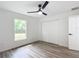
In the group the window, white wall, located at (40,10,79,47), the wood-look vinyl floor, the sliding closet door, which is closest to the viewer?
the wood-look vinyl floor

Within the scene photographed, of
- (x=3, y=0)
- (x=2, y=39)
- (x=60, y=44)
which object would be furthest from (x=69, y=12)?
(x=2, y=39)

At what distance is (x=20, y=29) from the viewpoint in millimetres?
5098

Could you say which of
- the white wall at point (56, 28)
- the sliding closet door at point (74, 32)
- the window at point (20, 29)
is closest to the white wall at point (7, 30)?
the window at point (20, 29)

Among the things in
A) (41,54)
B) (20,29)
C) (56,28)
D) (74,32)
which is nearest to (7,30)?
(20,29)

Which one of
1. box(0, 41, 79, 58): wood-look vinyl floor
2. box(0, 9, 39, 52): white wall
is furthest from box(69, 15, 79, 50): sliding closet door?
box(0, 9, 39, 52): white wall

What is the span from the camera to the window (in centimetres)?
475

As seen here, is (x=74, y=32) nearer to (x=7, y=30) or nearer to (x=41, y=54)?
(x=41, y=54)

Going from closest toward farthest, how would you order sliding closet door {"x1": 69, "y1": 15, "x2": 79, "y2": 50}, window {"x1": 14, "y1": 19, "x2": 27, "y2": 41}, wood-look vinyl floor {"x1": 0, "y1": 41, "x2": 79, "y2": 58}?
wood-look vinyl floor {"x1": 0, "y1": 41, "x2": 79, "y2": 58}, sliding closet door {"x1": 69, "y1": 15, "x2": 79, "y2": 50}, window {"x1": 14, "y1": 19, "x2": 27, "y2": 41}

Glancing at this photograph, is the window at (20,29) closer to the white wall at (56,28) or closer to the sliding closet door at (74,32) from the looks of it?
the white wall at (56,28)

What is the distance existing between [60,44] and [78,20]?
2139 millimetres

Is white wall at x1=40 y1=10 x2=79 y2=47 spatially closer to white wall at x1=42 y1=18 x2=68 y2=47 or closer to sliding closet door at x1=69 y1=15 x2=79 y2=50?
white wall at x1=42 y1=18 x2=68 y2=47

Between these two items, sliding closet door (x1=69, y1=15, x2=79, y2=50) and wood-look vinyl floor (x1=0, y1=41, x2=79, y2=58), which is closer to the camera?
wood-look vinyl floor (x1=0, y1=41, x2=79, y2=58)

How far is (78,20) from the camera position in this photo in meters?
3.68

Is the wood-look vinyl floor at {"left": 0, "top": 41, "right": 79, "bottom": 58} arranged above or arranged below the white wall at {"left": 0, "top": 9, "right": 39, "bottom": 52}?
below
